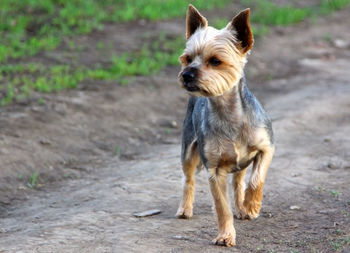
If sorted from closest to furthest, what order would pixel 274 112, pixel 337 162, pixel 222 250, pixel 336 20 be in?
pixel 222 250 < pixel 337 162 < pixel 274 112 < pixel 336 20

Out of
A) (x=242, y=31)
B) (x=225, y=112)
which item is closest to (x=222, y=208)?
(x=225, y=112)

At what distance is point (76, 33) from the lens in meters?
13.7

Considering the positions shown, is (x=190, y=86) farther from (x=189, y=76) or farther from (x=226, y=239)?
(x=226, y=239)

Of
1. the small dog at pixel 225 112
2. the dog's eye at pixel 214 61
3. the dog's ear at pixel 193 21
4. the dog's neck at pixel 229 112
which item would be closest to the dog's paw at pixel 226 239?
the small dog at pixel 225 112

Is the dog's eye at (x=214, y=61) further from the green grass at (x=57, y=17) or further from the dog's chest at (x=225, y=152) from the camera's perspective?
the green grass at (x=57, y=17)

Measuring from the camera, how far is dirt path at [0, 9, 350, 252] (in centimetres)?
562

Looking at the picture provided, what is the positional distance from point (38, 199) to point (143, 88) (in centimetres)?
429

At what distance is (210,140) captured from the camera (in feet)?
19.0

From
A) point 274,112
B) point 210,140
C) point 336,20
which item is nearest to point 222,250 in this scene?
point 210,140

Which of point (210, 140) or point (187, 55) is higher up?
point (187, 55)

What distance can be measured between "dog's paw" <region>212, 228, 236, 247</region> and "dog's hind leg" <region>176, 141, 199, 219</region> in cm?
95

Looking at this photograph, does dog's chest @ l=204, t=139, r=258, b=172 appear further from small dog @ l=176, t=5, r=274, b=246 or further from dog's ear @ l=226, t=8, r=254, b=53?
dog's ear @ l=226, t=8, r=254, b=53

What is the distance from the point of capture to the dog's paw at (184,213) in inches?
254

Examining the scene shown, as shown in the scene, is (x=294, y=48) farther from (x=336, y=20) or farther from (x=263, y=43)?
(x=336, y=20)
